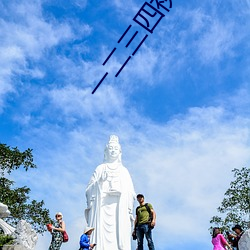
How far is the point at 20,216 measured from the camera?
20.2 m

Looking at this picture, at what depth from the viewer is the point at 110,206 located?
1356 centimetres

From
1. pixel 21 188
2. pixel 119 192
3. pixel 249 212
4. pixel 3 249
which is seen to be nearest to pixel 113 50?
pixel 3 249

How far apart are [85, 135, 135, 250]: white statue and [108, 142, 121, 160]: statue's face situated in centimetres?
31

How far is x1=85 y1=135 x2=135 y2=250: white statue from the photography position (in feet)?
43.2

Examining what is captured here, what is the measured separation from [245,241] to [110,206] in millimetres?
5293

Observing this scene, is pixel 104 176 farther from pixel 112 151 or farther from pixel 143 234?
pixel 143 234

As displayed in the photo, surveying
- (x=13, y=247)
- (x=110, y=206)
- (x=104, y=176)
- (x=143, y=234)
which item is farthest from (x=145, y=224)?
(x=104, y=176)

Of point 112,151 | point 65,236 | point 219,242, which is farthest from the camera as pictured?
point 112,151

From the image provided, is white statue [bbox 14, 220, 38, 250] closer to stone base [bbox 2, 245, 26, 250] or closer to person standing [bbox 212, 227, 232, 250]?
stone base [bbox 2, 245, 26, 250]

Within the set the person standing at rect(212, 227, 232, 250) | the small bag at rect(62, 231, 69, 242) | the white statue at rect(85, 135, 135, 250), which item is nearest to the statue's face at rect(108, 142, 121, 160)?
the white statue at rect(85, 135, 135, 250)

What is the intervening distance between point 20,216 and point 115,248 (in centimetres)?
838

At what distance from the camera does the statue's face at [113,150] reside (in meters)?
14.3

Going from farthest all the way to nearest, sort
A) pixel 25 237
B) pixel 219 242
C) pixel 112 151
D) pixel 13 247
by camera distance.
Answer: pixel 112 151 < pixel 25 237 < pixel 13 247 < pixel 219 242

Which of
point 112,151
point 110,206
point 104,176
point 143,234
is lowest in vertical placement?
point 143,234
